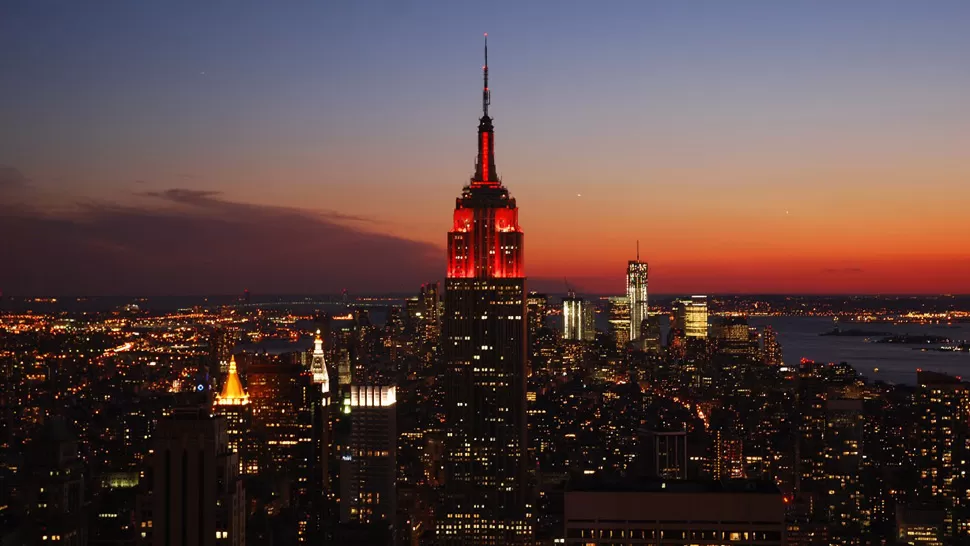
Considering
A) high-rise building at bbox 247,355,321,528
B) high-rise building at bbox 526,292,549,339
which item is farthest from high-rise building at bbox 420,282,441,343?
high-rise building at bbox 247,355,321,528

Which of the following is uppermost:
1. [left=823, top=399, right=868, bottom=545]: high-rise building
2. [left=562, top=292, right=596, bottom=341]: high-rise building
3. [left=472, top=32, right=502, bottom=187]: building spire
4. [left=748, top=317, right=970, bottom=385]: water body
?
[left=472, top=32, right=502, bottom=187]: building spire

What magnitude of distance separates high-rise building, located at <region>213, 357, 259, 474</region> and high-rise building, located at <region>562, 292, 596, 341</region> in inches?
2427

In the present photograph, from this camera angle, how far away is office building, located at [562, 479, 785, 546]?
821 inches

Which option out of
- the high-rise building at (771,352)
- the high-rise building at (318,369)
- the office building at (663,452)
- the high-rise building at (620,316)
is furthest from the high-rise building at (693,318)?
the office building at (663,452)

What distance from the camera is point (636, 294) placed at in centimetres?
12544

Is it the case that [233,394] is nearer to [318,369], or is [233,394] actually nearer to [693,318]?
[318,369]

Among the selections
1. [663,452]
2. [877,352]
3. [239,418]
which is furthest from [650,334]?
[239,418]

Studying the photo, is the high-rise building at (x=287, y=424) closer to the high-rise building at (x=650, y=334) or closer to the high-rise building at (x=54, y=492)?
the high-rise building at (x=54, y=492)

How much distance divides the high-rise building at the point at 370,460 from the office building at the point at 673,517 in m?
25.5

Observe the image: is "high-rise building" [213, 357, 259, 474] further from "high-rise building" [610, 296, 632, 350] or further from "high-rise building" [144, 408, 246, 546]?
"high-rise building" [610, 296, 632, 350]

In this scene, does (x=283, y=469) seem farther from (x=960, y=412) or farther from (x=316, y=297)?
(x=316, y=297)

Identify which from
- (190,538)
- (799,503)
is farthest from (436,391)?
(190,538)

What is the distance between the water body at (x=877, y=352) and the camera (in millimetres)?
92812

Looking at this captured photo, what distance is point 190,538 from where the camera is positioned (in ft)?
72.1
